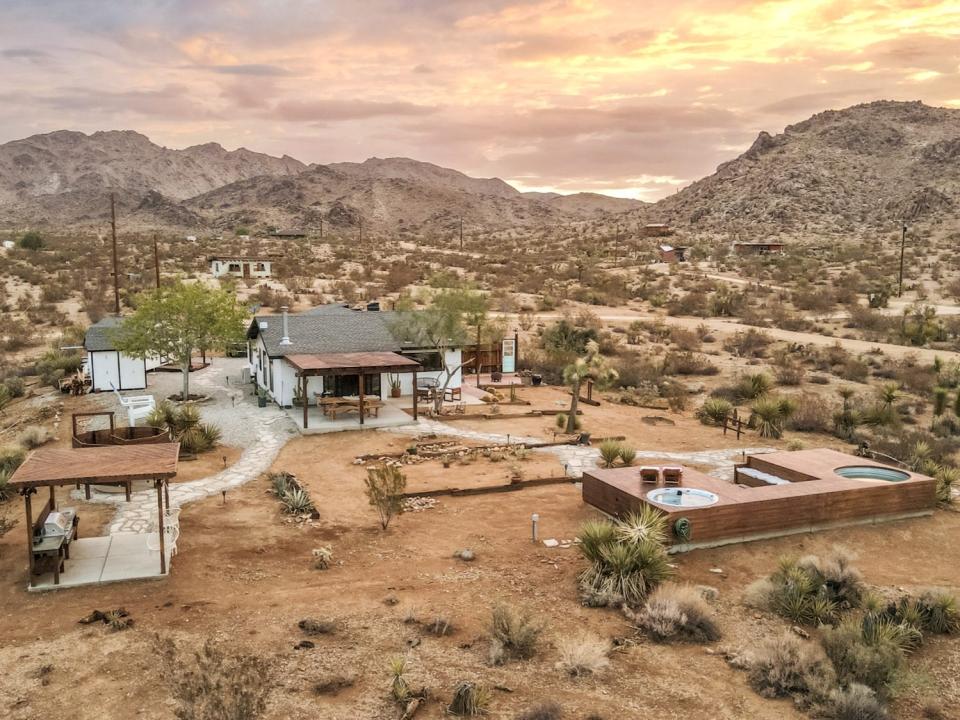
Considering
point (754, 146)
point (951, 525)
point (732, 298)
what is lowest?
point (951, 525)

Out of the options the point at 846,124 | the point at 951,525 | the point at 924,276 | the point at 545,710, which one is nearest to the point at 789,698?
the point at 545,710

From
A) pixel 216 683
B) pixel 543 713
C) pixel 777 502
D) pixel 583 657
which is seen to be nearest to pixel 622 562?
pixel 583 657

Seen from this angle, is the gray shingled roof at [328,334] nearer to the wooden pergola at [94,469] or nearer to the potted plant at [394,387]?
the potted plant at [394,387]

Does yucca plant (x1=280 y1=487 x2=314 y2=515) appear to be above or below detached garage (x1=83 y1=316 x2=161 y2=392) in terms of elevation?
below

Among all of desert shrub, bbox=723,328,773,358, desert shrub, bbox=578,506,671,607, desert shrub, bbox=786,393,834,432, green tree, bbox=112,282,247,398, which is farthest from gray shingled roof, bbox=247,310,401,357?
desert shrub, bbox=723,328,773,358

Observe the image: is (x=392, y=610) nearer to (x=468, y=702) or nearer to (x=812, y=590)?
(x=468, y=702)

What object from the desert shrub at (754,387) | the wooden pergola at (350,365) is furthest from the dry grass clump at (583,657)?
the desert shrub at (754,387)

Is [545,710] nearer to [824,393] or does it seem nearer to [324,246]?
[824,393]

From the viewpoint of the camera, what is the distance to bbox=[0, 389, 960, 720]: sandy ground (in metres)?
8.76

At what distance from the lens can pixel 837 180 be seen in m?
106

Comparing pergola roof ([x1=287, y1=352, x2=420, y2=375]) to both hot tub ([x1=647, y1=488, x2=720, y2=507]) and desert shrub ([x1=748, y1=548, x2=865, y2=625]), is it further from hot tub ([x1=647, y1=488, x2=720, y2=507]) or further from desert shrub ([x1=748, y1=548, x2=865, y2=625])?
desert shrub ([x1=748, y1=548, x2=865, y2=625])

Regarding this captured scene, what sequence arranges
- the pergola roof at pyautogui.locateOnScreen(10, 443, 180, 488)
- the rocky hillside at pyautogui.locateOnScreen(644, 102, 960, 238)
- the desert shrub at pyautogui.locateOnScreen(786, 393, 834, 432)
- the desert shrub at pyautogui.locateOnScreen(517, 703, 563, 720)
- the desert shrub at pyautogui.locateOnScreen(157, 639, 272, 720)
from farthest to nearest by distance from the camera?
the rocky hillside at pyautogui.locateOnScreen(644, 102, 960, 238) < the desert shrub at pyautogui.locateOnScreen(786, 393, 834, 432) < the pergola roof at pyautogui.locateOnScreen(10, 443, 180, 488) < the desert shrub at pyautogui.locateOnScreen(517, 703, 563, 720) < the desert shrub at pyautogui.locateOnScreen(157, 639, 272, 720)

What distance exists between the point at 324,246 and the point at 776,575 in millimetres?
81063

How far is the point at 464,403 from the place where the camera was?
26.3 metres
